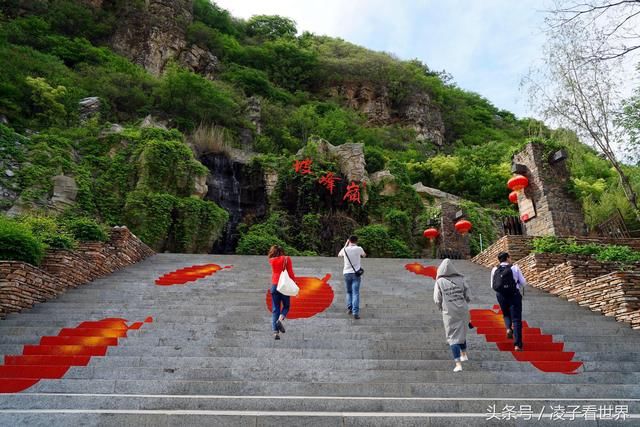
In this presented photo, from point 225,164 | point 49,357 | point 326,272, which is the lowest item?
point 49,357

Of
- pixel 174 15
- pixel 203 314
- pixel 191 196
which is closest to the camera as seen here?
pixel 203 314

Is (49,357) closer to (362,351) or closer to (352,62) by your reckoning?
(362,351)

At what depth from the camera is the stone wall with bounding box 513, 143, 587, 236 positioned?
13766 mm

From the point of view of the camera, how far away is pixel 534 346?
5.96 meters

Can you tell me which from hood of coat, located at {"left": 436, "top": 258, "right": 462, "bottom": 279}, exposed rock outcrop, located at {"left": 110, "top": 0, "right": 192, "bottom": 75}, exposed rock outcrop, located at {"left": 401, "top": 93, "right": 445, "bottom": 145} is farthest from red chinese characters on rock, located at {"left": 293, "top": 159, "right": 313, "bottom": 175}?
exposed rock outcrop, located at {"left": 401, "top": 93, "right": 445, "bottom": 145}

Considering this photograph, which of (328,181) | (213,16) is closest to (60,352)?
(328,181)

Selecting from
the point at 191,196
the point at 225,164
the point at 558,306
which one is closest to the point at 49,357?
the point at 558,306

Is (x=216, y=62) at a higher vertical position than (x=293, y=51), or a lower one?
lower

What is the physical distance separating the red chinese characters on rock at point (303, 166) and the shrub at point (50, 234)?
12.0 meters

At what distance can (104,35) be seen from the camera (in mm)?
32281

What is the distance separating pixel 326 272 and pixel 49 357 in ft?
21.6

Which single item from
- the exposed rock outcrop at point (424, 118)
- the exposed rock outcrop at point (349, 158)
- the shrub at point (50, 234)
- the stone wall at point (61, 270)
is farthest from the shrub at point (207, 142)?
the exposed rock outcrop at point (424, 118)

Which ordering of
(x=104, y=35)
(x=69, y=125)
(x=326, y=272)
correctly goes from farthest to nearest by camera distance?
1. (x=104, y=35)
2. (x=69, y=125)
3. (x=326, y=272)

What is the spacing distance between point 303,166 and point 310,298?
13.2 m
